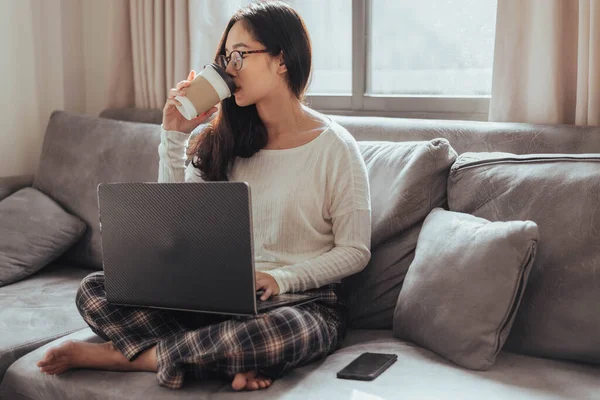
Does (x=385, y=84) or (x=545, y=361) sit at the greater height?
(x=385, y=84)

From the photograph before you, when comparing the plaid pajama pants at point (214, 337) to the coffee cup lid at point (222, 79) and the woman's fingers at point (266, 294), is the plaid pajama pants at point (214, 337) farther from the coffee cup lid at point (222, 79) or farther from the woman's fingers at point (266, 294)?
the coffee cup lid at point (222, 79)

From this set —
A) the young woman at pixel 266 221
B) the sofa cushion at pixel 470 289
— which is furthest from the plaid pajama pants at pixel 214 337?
the sofa cushion at pixel 470 289

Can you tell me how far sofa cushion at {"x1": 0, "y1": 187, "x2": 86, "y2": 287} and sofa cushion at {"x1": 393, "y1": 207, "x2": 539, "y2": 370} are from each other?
1.24 m

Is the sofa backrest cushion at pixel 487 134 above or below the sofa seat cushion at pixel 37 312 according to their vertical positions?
above

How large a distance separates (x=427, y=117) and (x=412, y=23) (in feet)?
1.10

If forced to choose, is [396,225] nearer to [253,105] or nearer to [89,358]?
[253,105]

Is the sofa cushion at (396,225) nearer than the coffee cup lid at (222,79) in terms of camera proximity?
No

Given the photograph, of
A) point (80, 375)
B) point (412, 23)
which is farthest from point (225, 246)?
point (412, 23)

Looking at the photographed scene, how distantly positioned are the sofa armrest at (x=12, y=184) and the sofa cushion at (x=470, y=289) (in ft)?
5.15

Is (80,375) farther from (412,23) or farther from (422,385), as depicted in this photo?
(412,23)

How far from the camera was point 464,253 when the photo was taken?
1.58 meters

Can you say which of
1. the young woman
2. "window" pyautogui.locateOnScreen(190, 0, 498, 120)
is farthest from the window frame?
the young woman

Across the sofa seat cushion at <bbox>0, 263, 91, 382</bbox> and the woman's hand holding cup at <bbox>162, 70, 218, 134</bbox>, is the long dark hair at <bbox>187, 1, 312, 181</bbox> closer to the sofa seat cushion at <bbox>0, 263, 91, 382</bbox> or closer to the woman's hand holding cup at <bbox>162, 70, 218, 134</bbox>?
the woman's hand holding cup at <bbox>162, 70, 218, 134</bbox>

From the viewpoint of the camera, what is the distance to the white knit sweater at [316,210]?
173 centimetres
